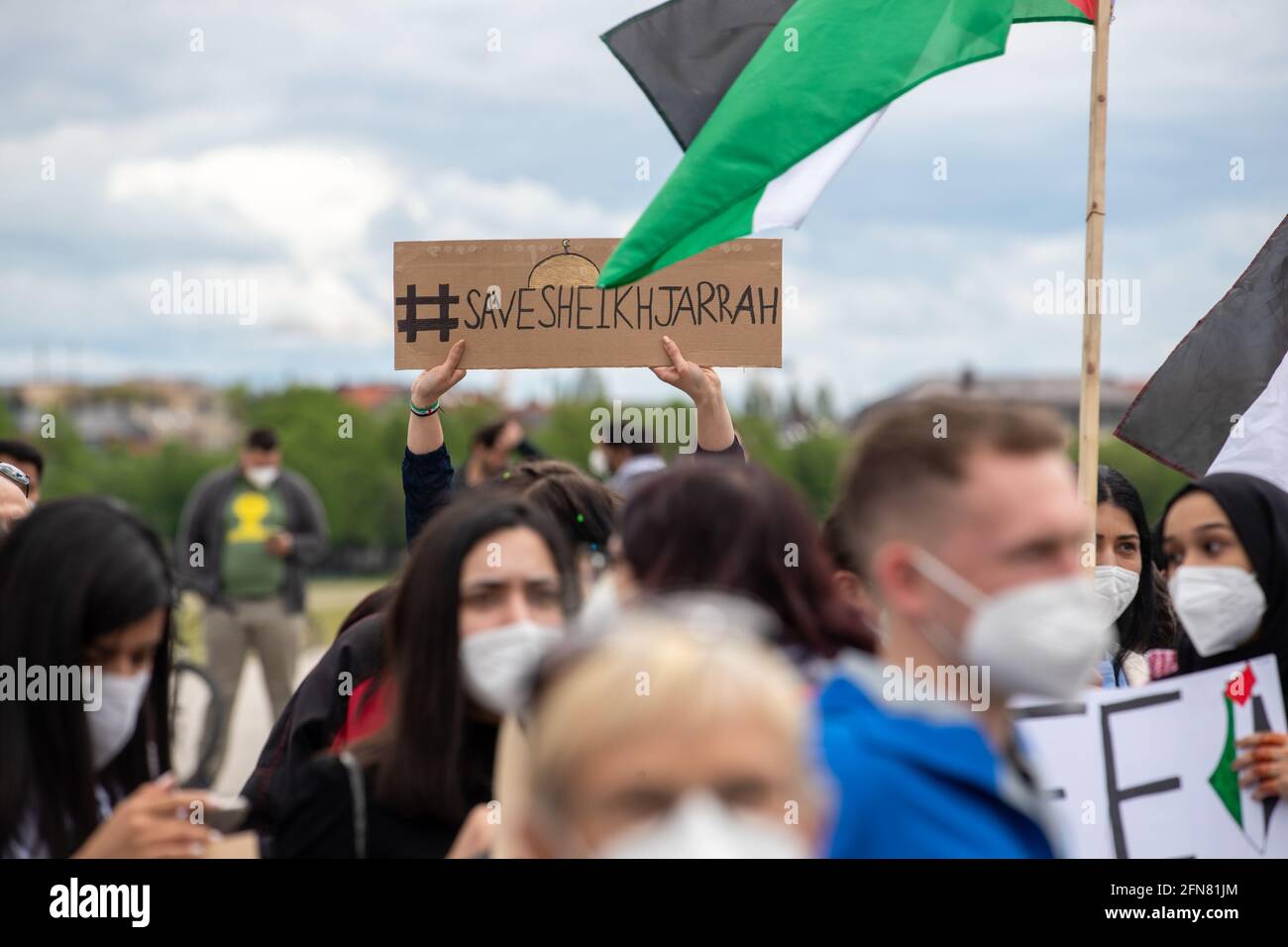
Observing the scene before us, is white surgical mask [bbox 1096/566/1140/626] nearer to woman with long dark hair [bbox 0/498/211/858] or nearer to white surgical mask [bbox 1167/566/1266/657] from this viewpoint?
white surgical mask [bbox 1167/566/1266/657]

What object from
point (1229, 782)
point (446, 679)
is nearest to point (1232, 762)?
point (1229, 782)

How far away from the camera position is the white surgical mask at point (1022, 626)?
2.13m

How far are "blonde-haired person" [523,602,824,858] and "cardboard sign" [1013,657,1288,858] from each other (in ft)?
5.72

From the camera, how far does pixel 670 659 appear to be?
1.61 m

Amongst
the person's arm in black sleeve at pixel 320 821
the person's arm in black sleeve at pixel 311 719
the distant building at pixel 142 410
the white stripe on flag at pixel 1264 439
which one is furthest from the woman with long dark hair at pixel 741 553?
the distant building at pixel 142 410

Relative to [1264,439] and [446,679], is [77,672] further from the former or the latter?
[1264,439]

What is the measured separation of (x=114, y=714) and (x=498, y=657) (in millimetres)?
733

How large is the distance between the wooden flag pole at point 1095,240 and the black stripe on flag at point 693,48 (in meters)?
1.23

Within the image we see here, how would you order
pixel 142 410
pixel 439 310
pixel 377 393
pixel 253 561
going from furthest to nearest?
pixel 377 393 < pixel 142 410 < pixel 253 561 < pixel 439 310
